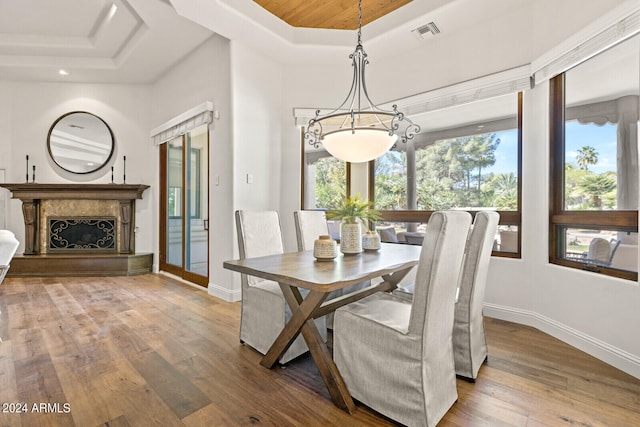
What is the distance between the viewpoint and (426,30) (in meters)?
3.16

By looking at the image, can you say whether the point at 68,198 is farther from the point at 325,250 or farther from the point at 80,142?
the point at 325,250

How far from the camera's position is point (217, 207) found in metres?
3.64

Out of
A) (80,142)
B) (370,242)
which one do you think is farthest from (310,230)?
(80,142)

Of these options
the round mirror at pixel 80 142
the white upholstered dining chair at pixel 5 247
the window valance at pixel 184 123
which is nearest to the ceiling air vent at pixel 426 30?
the window valance at pixel 184 123

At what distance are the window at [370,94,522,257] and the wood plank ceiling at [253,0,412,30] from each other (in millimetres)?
1171

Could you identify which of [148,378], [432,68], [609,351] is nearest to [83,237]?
[148,378]

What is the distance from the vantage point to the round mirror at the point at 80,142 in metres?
4.88

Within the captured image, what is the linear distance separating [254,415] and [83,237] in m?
4.73

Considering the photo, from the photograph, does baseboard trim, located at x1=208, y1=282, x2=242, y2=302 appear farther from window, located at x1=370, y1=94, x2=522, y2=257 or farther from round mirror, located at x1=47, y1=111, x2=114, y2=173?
round mirror, located at x1=47, y1=111, x2=114, y2=173

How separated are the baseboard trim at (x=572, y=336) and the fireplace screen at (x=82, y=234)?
521 centimetres

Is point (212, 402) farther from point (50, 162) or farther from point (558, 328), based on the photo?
point (50, 162)

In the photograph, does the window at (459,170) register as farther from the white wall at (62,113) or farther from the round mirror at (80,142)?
the round mirror at (80,142)

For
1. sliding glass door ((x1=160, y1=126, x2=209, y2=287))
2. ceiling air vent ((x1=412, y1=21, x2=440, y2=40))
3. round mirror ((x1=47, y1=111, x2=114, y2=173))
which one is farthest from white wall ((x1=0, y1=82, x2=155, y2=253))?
ceiling air vent ((x1=412, y1=21, x2=440, y2=40))

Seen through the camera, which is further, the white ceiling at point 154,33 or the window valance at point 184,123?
the window valance at point 184,123
